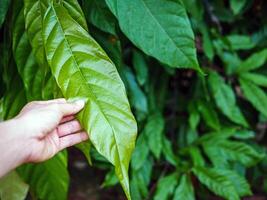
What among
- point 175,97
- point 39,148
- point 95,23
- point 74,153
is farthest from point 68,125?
point 74,153

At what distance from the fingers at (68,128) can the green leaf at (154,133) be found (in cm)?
79

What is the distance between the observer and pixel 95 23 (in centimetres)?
94

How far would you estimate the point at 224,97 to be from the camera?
1527 mm

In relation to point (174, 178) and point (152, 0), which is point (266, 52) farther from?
point (152, 0)

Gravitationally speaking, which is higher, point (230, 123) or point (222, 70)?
point (222, 70)

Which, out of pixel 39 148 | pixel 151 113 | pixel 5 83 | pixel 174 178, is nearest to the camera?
pixel 39 148

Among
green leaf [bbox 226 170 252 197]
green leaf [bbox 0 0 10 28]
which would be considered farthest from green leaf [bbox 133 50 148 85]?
green leaf [bbox 0 0 10 28]

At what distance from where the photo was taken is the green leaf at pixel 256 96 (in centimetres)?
150

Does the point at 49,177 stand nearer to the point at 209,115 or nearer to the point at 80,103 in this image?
the point at 80,103

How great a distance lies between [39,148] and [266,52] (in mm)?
1015

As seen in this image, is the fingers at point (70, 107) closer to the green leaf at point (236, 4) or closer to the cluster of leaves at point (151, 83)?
the cluster of leaves at point (151, 83)

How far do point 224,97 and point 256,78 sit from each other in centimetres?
11

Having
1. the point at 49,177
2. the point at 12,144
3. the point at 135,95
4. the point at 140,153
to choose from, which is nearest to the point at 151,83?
the point at 135,95

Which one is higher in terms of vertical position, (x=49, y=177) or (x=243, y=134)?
(x=49, y=177)
